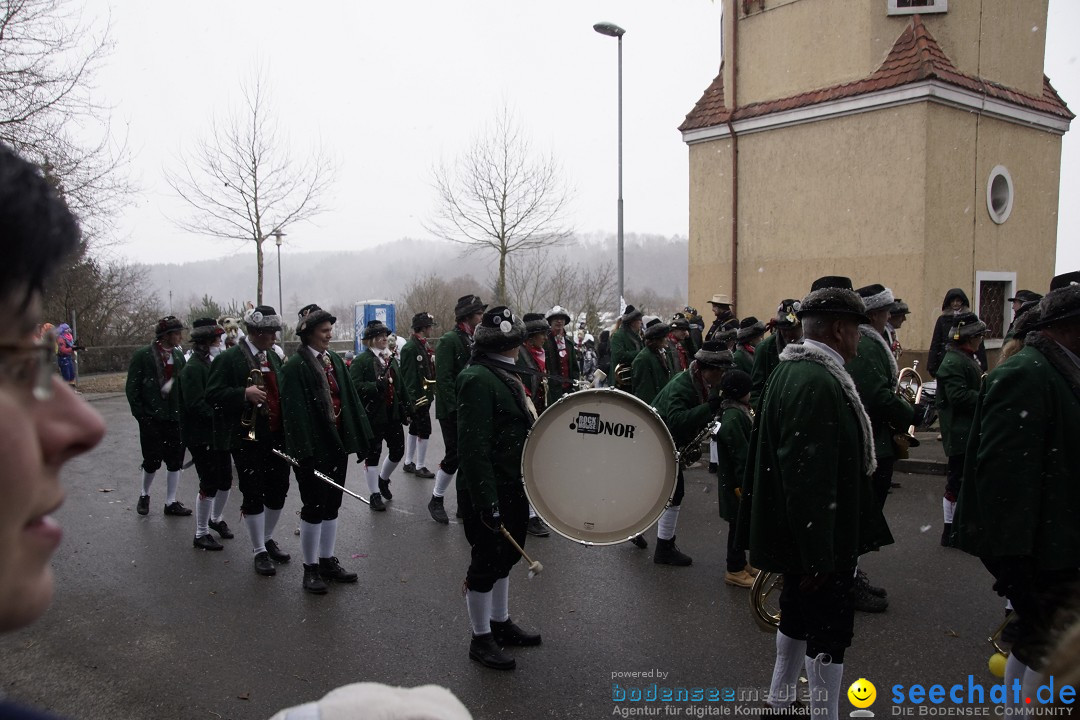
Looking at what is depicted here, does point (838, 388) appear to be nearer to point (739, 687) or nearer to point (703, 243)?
point (739, 687)

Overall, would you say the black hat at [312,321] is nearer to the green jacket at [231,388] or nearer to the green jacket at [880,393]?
the green jacket at [231,388]

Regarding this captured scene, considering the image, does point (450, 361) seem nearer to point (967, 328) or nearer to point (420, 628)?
point (420, 628)

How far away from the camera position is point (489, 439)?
4578 mm

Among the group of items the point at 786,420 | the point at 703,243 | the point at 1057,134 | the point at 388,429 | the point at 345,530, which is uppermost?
the point at 1057,134

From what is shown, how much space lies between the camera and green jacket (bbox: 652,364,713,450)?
5.88 m

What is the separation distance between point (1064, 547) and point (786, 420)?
1288 millimetres

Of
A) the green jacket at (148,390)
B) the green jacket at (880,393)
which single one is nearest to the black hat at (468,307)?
the green jacket at (148,390)

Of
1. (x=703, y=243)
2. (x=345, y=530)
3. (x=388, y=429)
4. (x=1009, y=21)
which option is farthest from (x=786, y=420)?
(x=1009, y=21)

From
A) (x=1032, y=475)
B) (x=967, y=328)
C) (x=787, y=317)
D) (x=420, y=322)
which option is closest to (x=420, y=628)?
(x=1032, y=475)

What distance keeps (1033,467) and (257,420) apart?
5529 mm

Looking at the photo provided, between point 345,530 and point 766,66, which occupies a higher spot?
point 766,66

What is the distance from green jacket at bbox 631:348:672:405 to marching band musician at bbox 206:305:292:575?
3697 mm

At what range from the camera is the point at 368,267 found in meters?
188

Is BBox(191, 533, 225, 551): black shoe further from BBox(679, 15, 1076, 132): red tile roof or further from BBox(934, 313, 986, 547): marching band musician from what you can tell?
BBox(679, 15, 1076, 132): red tile roof
